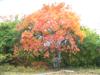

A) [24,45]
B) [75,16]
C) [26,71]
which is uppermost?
[75,16]

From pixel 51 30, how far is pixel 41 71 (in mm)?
2972

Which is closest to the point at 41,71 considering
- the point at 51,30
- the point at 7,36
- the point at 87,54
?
the point at 51,30

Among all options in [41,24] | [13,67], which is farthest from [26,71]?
[41,24]

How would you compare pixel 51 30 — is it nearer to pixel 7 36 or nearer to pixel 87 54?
pixel 87 54

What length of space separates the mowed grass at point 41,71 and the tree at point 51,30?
4.52 ft

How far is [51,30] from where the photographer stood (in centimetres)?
2989

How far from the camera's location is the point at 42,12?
30297 millimetres

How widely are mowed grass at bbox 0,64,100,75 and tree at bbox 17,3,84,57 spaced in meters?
1.38

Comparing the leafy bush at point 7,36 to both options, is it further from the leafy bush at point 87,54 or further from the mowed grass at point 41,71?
the leafy bush at point 87,54

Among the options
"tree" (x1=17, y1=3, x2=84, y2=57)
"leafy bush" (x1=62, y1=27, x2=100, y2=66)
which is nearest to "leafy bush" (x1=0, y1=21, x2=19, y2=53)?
"tree" (x1=17, y1=3, x2=84, y2=57)

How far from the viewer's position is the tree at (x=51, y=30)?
2983cm

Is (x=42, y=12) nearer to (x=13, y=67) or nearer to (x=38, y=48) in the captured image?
Answer: (x=38, y=48)

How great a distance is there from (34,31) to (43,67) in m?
2.77

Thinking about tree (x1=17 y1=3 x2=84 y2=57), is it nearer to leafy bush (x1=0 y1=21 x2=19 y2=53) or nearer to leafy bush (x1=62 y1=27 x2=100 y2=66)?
leafy bush (x1=62 y1=27 x2=100 y2=66)
